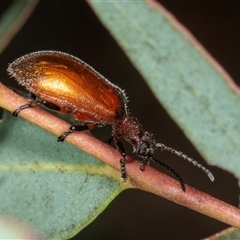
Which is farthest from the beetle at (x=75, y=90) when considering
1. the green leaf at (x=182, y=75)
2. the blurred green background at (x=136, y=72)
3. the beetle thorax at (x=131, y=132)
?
the blurred green background at (x=136, y=72)

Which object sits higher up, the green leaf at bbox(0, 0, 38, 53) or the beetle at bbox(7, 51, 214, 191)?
the green leaf at bbox(0, 0, 38, 53)

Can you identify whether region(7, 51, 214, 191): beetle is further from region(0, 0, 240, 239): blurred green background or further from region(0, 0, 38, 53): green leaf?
Result: region(0, 0, 240, 239): blurred green background

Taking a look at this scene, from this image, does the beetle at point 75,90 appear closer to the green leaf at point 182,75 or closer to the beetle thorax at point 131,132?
the beetle thorax at point 131,132

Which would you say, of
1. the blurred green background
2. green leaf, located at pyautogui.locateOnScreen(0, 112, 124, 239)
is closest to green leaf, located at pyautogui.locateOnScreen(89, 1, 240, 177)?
green leaf, located at pyautogui.locateOnScreen(0, 112, 124, 239)

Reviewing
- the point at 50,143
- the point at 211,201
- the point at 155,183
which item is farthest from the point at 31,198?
the point at 211,201

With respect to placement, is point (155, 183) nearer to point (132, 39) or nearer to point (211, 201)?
point (211, 201)

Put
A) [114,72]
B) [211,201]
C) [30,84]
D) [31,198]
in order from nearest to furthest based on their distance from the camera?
[211,201] < [31,198] < [30,84] < [114,72]
